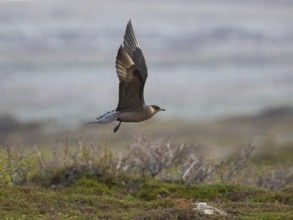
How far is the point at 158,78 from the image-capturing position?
51.0 metres

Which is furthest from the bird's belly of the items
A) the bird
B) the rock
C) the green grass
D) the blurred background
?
the blurred background

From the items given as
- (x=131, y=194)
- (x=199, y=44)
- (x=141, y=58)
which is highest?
(x=199, y=44)

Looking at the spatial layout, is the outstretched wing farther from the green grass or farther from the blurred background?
the blurred background

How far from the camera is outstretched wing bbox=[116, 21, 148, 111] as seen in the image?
1290 cm

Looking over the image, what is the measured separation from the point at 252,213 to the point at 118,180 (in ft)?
13.7

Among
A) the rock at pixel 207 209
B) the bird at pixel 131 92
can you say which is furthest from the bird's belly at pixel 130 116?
the rock at pixel 207 209

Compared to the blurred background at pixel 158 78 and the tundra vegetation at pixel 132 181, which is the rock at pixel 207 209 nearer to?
the tundra vegetation at pixel 132 181

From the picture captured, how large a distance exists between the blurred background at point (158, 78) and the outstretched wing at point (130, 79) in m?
16.2

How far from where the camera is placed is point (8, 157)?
52.0 ft

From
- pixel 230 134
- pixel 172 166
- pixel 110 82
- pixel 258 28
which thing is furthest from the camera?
pixel 258 28

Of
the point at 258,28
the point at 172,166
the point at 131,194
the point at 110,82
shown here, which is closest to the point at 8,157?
the point at 131,194

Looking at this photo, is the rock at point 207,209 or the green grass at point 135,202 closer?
the rock at point 207,209

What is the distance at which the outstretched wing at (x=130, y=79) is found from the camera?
42.3 ft

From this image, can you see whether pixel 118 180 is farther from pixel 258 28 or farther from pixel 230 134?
pixel 258 28
